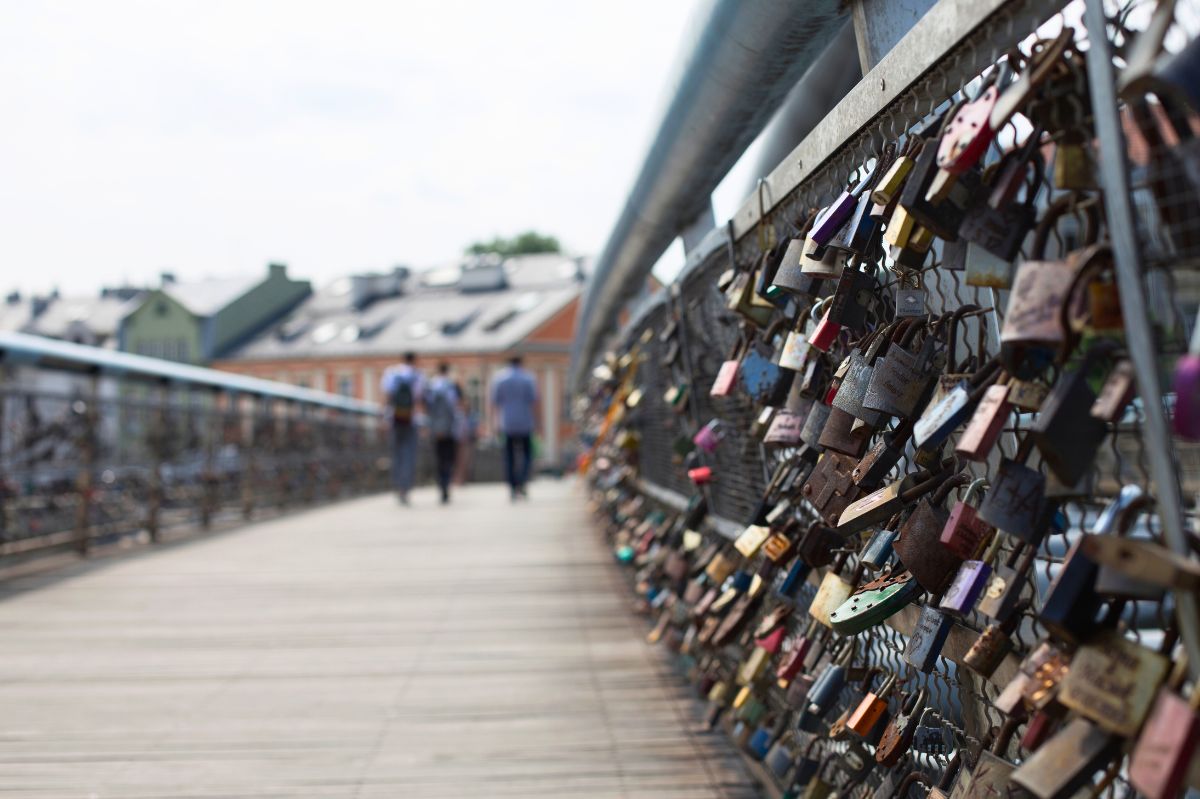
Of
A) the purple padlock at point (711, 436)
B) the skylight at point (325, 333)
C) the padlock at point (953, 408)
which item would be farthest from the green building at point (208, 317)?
the padlock at point (953, 408)

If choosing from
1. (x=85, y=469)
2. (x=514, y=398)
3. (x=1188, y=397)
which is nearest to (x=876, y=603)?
(x=1188, y=397)

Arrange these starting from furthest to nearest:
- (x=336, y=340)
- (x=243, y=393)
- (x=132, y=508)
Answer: (x=336, y=340), (x=243, y=393), (x=132, y=508)

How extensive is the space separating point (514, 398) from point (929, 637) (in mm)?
11863

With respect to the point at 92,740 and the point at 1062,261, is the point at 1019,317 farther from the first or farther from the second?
the point at 92,740

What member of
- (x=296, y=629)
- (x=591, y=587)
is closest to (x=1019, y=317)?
(x=296, y=629)

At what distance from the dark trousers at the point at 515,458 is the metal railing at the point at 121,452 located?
8.26 feet

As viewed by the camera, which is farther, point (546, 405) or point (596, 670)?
point (546, 405)

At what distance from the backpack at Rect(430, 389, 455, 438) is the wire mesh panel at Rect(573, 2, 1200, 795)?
39.6 ft

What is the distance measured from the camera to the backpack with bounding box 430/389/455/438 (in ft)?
46.2

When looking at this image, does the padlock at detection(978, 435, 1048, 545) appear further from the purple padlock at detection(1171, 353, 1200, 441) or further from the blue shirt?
the blue shirt

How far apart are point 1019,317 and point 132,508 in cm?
919

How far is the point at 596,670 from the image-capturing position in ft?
13.8

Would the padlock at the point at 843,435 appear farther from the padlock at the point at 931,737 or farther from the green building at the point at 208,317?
the green building at the point at 208,317

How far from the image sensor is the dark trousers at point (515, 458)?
45.4ft
